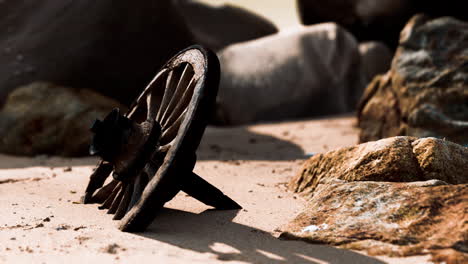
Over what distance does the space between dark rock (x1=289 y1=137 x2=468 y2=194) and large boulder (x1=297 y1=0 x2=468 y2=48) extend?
6589 mm

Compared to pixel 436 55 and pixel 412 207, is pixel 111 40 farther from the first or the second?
pixel 412 207

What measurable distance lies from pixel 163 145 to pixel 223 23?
9.63 meters

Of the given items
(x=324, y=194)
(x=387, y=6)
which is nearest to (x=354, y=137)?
(x=324, y=194)

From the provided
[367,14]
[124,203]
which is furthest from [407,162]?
[367,14]

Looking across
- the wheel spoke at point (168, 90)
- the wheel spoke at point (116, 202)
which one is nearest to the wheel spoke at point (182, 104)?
the wheel spoke at point (168, 90)

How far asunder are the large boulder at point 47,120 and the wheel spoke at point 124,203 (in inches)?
115

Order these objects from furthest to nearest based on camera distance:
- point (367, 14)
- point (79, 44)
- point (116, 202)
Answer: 1. point (367, 14)
2. point (79, 44)
3. point (116, 202)

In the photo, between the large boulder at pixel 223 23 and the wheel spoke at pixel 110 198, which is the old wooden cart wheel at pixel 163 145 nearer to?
the wheel spoke at pixel 110 198

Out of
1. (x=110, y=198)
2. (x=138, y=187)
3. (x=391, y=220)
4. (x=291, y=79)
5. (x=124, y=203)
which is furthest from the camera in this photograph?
(x=291, y=79)

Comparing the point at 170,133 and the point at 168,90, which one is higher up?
the point at 168,90

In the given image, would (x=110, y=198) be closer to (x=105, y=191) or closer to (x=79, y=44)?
(x=105, y=191)

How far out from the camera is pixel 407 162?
3.17m

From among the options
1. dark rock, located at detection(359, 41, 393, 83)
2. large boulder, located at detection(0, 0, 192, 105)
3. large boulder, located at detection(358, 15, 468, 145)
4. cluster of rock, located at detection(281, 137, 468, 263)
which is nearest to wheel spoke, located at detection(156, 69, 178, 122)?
cluster of rock, located at detection(281, 137, 468, 263)

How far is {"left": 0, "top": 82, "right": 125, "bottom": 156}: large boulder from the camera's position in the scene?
5.93 metres
